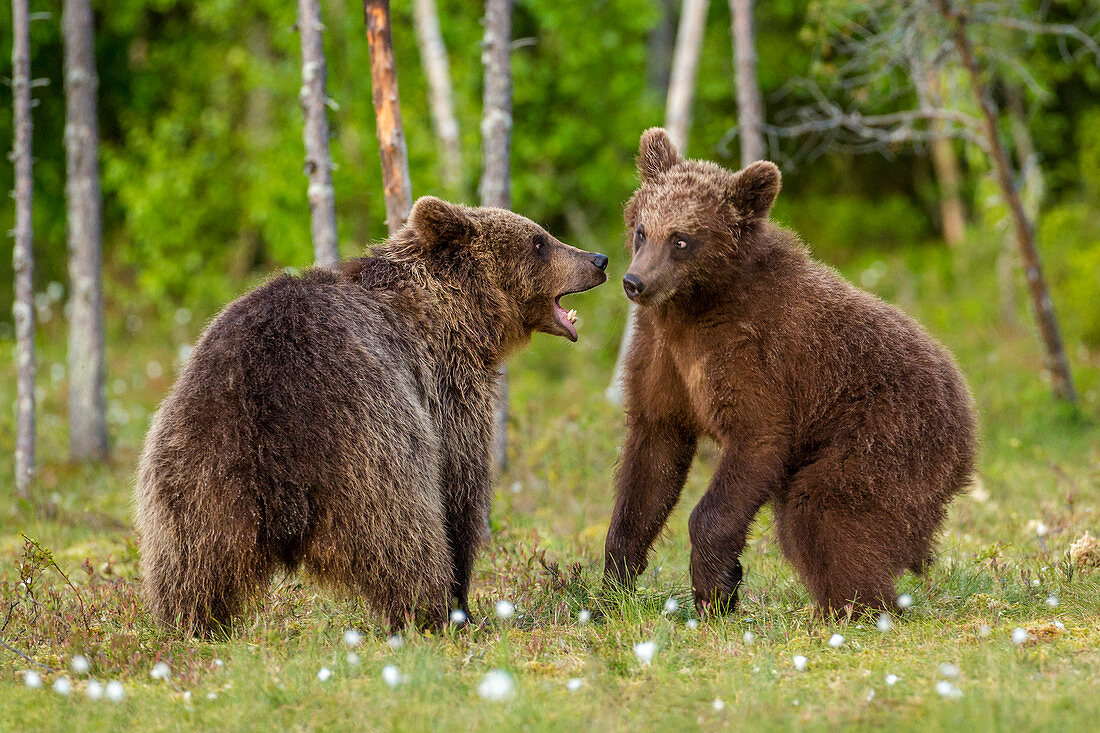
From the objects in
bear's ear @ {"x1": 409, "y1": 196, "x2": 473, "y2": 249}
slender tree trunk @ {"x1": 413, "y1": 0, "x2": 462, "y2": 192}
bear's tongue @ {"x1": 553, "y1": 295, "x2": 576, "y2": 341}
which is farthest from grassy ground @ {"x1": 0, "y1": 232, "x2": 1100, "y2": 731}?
slender tree trunk @ {"x1": 413, "y1": 0, "x2": 462, "y2": 192}

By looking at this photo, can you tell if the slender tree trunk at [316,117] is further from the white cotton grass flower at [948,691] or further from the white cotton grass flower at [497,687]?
the white cotton grass flower at [948,691]

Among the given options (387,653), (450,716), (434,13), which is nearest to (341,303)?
(387,653)

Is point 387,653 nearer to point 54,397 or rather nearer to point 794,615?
point 794,615

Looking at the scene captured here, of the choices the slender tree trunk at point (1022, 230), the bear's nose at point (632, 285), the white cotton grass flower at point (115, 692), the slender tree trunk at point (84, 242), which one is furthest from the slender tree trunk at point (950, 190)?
the white cotton grass flower at point (115, 692)

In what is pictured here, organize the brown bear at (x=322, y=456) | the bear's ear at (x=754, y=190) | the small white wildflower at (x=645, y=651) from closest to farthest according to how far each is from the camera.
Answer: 1. the small white wildflower at (x=645, y=651)
2. the brown bear at (x=322, y=456)
3. the bear's ear at (x=754, y=190)

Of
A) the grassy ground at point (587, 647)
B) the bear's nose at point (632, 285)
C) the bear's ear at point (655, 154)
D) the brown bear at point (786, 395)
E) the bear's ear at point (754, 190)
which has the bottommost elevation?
the grassy ground at point (587, 647)

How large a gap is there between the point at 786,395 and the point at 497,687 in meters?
2.37

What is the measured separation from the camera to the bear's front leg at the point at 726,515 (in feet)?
17.2

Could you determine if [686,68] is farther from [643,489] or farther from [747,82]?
[643,489]

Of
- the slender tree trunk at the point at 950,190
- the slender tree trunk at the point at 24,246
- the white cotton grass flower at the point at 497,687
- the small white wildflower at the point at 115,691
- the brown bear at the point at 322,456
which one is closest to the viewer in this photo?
the white cotton grass flower at the point at 497,687

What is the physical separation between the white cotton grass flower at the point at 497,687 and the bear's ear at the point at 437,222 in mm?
2620

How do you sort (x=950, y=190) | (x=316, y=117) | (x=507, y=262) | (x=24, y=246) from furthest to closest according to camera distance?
1. (x=950, y=190)
2. (x=24, y=246)
3. (x=316, y=117)
4. (x=507, y=262)

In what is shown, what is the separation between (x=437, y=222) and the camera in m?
5.73

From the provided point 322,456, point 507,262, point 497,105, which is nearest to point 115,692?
point 322,456
